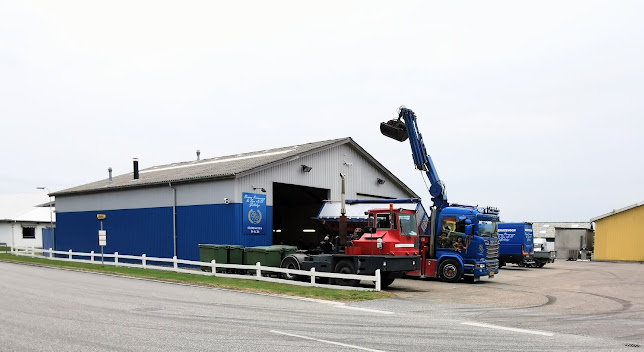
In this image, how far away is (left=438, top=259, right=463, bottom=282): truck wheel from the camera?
922 inches

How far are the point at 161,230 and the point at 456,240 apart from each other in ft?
53.5

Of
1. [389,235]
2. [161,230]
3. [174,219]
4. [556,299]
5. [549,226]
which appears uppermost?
[174,219]

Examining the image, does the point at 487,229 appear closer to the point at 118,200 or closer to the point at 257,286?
the point at 257,286

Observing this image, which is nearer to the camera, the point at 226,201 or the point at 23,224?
the point at 226,201

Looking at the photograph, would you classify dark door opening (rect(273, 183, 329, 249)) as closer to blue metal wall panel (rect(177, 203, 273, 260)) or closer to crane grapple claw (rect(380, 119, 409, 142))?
blue metal wall panel (rect(177, 203, 273, 260))

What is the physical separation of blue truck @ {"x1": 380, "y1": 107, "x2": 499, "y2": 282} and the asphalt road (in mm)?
4250

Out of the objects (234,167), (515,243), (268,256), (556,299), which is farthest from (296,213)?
(556,299)

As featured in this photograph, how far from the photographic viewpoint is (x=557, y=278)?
26625 millimetres

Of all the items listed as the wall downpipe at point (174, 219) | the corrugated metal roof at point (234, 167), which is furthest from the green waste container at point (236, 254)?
the wall downpipe at point (174, 219)

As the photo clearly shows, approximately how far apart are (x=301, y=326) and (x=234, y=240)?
640 inches

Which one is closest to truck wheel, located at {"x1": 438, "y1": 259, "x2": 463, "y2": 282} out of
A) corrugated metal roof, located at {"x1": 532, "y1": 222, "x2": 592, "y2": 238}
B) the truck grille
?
the truck grille

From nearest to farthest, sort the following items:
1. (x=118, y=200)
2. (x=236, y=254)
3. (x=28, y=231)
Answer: (x=236, y=254) < (x=118, y=200) < (x=28, y=231)

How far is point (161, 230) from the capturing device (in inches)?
1230

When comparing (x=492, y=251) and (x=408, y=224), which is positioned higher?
(x=408, y=224)
